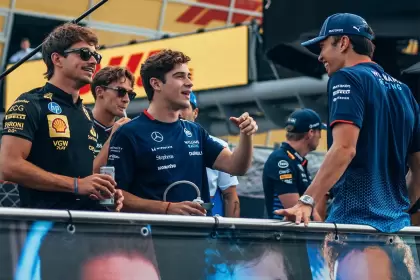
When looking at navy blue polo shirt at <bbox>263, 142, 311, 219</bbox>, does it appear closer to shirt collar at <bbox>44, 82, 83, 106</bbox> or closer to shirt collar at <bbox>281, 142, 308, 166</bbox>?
shirt collar at <bbox>281, 142, 308, 166</bbox>

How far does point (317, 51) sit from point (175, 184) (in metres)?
1.08

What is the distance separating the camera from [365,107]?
16.7ft

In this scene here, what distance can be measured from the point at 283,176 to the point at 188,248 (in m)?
3.62

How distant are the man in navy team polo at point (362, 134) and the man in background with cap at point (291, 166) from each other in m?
2.56

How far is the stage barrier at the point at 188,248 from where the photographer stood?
4.01 m

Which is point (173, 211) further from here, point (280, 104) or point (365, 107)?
point (280, 104)

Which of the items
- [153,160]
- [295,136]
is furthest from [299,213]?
[295,136]

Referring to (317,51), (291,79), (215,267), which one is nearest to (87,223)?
(215,267)

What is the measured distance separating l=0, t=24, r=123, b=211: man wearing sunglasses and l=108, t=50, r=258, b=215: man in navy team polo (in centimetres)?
19

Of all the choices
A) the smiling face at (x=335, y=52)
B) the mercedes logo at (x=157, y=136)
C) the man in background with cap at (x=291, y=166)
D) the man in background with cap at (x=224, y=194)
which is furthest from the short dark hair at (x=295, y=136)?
the smiling face at (x=335, y=52)

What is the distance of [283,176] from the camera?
26.2 ft

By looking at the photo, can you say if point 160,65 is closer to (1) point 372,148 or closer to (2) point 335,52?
(2) point 335,52

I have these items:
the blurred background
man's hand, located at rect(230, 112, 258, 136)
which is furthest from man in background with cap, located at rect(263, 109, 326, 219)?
man's hand, located at rect(230, 112, 258, 136)

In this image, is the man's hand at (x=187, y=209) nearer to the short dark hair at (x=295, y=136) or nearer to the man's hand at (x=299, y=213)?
the man's hand at (x=299, y=213)
